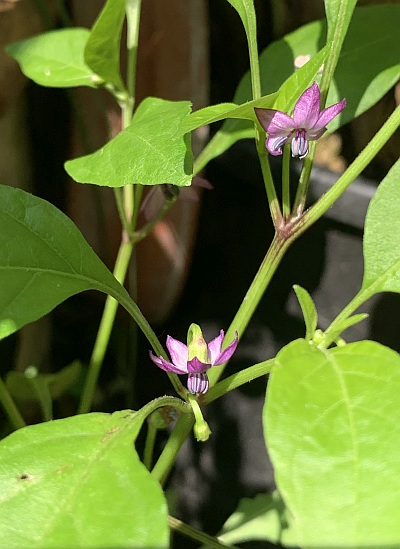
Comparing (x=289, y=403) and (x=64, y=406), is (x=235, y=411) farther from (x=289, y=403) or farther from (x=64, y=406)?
(x=289, y=403)

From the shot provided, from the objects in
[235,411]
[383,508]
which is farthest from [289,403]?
[235,411]

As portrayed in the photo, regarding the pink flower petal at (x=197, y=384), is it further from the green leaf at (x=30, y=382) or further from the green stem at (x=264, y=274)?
the green leaf at (x=30, y=382)

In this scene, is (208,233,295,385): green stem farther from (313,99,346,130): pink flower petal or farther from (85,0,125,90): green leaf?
(85,0,125,90): green leaf

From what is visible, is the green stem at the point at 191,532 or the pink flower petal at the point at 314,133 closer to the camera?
the pink flower petal at the point at 314,133

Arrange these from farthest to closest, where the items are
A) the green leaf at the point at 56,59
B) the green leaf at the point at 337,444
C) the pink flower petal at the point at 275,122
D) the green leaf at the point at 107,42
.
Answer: the green leaf at the point at 56,59 < the green leaf at the point at 107,42 < the pink flower petal at the point at 275,122 < the green leaf at the point at 337,444

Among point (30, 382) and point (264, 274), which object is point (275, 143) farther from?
point (30, 382)

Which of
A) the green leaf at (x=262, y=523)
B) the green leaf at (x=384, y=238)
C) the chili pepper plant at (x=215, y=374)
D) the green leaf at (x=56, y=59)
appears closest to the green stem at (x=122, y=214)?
the chili pepper plant at (x=215, y=374)

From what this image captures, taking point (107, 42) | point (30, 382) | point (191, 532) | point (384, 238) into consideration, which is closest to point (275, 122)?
point (384, 238)

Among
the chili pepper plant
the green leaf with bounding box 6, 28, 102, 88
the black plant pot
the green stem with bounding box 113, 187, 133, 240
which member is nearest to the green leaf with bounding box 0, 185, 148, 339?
the chili pepper plant
